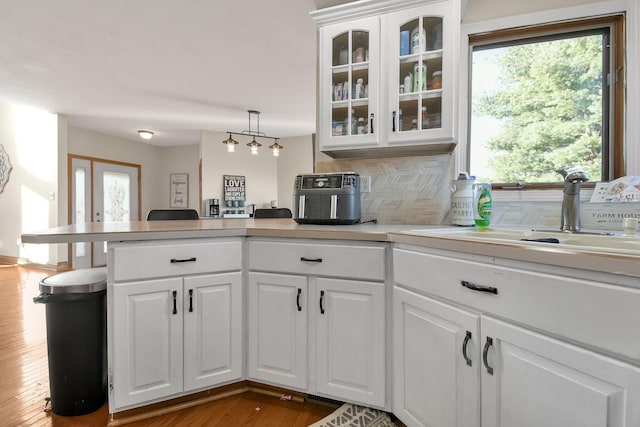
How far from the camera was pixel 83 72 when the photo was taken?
323cm

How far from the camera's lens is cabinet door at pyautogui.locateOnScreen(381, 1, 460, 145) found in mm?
1640

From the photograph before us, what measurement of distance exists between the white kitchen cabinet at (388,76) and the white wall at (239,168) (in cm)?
413

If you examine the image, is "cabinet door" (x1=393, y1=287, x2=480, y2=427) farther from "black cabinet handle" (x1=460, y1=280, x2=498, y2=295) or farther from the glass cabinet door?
the glass cabinet door

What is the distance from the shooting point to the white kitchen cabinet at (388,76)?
166 cm

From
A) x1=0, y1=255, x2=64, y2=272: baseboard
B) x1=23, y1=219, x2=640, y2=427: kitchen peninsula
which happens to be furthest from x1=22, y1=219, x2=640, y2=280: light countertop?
x1=0, y1=255, x2=64, y2=272: baseboard

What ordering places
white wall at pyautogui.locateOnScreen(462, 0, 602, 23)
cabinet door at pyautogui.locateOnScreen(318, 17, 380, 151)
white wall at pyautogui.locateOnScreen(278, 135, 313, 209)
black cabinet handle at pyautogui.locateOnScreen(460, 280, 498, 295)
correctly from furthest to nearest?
white wall at pyautogui.locateOnScreen(278, 135, 313, 209) → cabinet door at pyautogui.locateOnScreen(318, 17, 380, 151) → white wall at pyautogui.locateOnScreen(462, 0, 602, 23) → black cabinet handle at pyautogui.locateOnScreen(460, 280, 498, 295)

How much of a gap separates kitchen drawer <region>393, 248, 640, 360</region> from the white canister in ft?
2.22

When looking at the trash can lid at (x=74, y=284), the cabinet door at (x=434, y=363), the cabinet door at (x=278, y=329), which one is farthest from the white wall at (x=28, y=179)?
the cabinet door at (x=434, y=363)

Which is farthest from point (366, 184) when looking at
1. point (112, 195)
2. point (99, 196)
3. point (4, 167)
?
point (4, 167)

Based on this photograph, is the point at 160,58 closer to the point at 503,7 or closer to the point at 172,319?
the point at 172,319

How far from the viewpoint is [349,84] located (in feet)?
6.14

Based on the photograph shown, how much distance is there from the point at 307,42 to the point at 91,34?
171 centimetres

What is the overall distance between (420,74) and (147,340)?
6.16 ft

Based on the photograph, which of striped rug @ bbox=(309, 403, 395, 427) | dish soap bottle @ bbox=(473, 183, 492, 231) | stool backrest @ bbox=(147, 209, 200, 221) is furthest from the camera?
stool backrest @ bbox=(147, 209, 200, 221)
